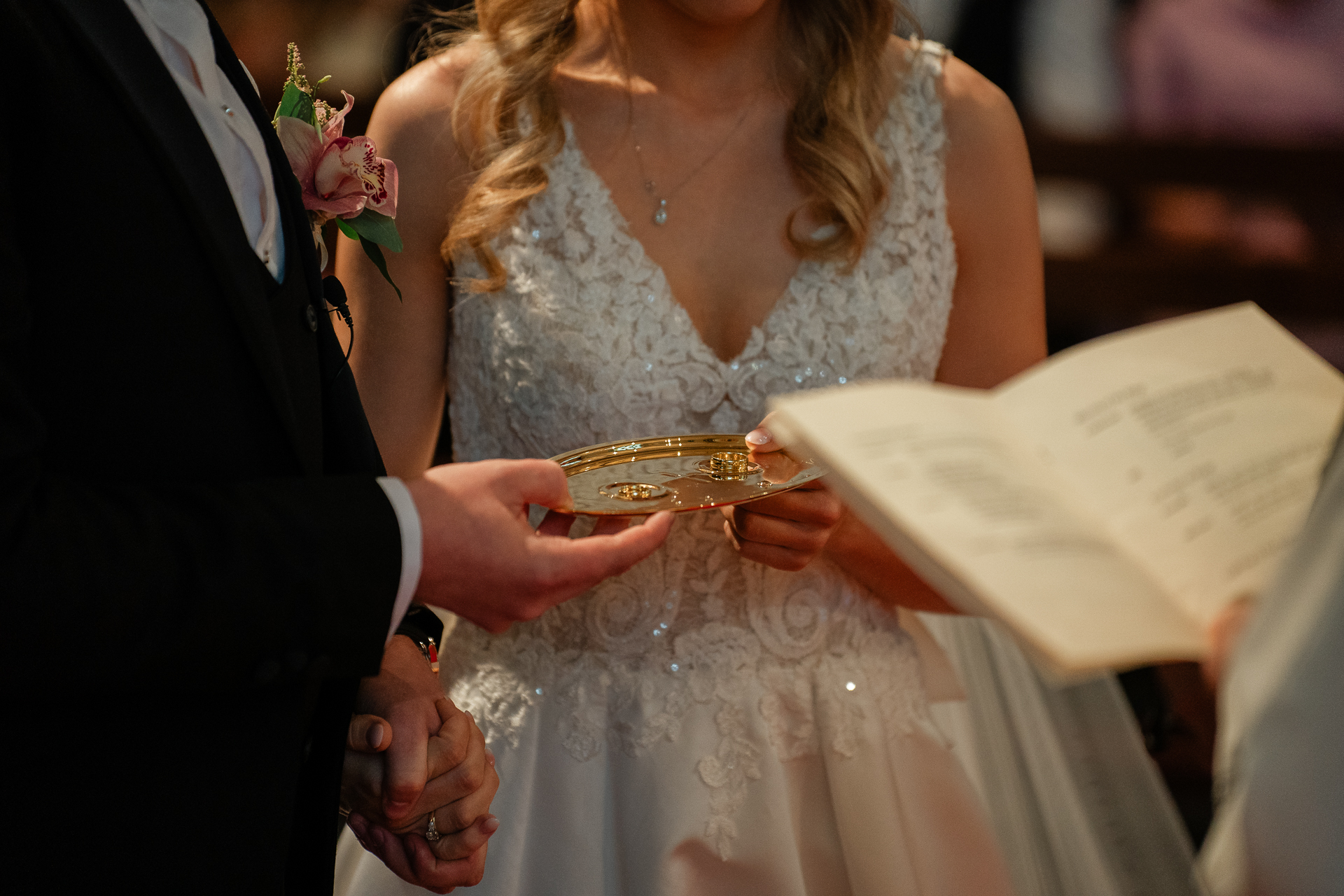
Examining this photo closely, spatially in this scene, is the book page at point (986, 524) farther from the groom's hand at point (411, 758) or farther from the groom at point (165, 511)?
the groom's hand at point (411, 758)

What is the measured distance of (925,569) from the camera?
66 centimetres

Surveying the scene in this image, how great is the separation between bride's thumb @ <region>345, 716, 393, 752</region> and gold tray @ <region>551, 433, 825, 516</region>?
30 centimetres

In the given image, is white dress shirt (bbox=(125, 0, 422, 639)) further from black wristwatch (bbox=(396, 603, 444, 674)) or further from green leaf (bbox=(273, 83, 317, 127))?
black wristwatch (bbox=(396, 603, 444, 674))

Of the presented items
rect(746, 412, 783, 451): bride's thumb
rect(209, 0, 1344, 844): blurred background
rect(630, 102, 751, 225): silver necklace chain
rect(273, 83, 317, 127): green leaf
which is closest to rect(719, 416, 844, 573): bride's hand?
rect(746, 412, 783, 451): bride's thumb

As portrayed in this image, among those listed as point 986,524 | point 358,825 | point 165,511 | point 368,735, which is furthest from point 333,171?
point 986,524

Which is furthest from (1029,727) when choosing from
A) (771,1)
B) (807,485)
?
(771,1)

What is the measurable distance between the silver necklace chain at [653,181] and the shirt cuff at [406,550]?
77 cm

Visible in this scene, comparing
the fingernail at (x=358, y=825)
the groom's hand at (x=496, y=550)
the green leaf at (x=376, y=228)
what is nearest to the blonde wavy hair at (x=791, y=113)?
the green leaf at (x=376, y=228)

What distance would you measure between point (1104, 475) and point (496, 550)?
51 centimetres

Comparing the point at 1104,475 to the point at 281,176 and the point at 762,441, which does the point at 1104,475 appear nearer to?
the point at 762,441

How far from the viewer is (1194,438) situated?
2.33 ft

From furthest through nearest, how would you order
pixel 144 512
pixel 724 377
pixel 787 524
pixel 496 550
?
pixel 724 377 → pixel 787 524 → pixel 496 550 → pixel 144 512

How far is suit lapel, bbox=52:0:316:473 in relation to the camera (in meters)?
0.85

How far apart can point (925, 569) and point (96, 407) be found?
66 centimetres
